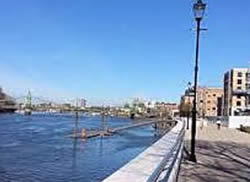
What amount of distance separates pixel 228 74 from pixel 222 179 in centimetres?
18068

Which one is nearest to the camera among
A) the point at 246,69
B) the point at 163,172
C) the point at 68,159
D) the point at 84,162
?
the point at 163,172

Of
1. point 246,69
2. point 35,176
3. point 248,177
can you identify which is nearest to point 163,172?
point 248,177

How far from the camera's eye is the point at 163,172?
9922 millimetres

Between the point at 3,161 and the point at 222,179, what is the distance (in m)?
25.4

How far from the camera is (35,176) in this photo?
28.0 metres

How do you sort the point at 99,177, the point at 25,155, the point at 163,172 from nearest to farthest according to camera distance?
the point at 163,172, the point at 99,177, the point at 25,155

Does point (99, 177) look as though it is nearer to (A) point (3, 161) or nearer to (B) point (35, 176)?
(B) point (35, 176)

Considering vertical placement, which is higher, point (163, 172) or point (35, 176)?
point (163, 172)

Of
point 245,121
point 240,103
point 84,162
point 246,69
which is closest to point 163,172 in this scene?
point 84,162

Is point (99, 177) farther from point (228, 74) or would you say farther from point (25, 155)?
point (228, 74)

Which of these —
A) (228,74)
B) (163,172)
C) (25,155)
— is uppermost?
(228,74)

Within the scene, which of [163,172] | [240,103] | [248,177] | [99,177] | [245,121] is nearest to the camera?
[163,172]

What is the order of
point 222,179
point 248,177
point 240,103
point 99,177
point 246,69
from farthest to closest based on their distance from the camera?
1. point 246,69
2. point 240,103
3. point 99,177
4. point 248,177
5. point 222,179

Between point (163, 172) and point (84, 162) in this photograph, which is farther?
point (84, 162)
